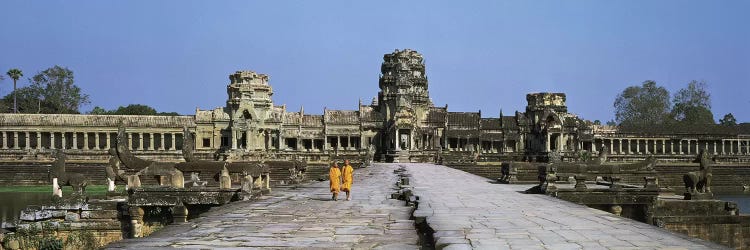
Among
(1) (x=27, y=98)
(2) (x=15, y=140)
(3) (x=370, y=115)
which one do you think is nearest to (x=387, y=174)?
(3) (x=370, y=115)

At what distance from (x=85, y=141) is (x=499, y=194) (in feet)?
200

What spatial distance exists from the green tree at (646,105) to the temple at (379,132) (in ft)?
Result: 80.6

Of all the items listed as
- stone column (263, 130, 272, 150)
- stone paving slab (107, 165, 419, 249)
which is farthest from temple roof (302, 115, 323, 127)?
stone paving slab (107, 165, 419, 249)

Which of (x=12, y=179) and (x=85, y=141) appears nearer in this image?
(x=12, y=179)

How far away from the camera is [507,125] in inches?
3324

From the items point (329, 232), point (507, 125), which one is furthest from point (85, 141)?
point (329, 232)

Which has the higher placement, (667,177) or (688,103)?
(688,103)

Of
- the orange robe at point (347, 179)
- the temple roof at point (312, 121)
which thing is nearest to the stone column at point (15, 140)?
the temple roof at point (312, 121)

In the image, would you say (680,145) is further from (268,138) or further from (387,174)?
(387,174)

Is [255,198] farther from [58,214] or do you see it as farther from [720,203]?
[720,203]

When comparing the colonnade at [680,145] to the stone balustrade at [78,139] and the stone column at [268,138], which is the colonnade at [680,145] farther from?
the stone balustrade at [78,139]

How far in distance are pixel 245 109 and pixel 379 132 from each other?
12.2m

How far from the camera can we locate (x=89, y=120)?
79188 mm

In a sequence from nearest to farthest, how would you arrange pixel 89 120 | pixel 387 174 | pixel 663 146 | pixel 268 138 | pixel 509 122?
pixel 387 174, pixel 89 120, pixel 268 138, pixel 509 122, pixel 663 146
